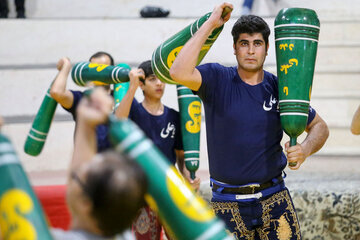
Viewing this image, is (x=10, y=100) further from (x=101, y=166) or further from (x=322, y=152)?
(x=101, y=166)

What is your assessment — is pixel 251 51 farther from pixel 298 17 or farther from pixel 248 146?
pixel 248 146

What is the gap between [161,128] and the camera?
295 cm

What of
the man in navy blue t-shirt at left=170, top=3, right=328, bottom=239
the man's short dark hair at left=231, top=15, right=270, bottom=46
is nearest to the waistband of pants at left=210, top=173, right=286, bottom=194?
the man in navy blue t-shirt at left=170, top=3, right=328, bottom=239

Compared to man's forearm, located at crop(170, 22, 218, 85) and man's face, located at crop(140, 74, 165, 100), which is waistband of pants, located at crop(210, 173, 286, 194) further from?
man's face, located at crop(140, 74, 165, 100)

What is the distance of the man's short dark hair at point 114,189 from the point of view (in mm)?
1056

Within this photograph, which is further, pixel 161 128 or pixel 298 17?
pixel 161 128

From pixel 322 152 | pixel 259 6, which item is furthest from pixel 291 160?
pixel 259 6

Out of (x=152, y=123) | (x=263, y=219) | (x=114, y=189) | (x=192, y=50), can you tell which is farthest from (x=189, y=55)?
(x=114, y=189)

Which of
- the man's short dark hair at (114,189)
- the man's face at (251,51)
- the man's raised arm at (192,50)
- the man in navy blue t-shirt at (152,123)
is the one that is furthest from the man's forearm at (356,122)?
the man's short dark hair at (114,189)

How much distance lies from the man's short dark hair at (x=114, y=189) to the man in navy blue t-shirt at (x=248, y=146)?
1.10 metres

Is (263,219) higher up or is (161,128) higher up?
(263,219)

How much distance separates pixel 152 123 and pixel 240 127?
0.82m

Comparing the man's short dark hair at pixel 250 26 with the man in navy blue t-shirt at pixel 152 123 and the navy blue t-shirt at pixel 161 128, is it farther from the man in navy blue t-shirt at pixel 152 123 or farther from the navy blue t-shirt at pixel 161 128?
the navy blue t-shirt at pixel 161 128

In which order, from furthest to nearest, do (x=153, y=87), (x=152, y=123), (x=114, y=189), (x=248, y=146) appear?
(x=153, y=87) → (x=152, y=123) → (x=248, y=146) → (x=114, y=189)
